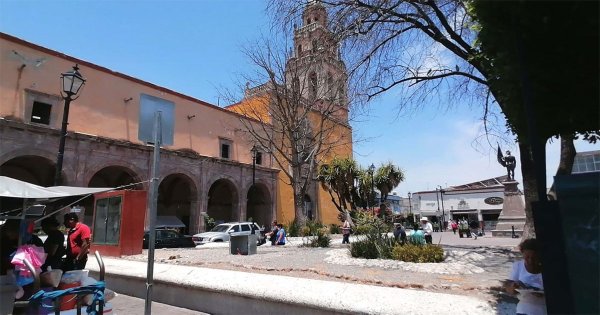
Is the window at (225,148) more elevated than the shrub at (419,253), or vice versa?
the window at (225,148)

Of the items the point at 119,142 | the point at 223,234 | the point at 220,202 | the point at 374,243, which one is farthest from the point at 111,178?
the point at 374,243

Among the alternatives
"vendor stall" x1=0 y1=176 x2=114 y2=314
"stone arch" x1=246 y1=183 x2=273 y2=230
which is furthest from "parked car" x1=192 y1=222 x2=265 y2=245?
"vendor stall" x1=0 y1=176 x2=114 y2=314

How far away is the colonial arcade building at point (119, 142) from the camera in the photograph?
18.6 meters

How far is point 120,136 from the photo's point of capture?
23.2 metres

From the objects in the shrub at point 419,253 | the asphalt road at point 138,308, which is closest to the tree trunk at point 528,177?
the shrub at point 419,253

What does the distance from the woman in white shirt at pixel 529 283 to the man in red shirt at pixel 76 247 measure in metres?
6.07

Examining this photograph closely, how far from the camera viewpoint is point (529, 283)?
10.1 feet

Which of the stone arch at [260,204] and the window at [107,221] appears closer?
the window at [107,221]

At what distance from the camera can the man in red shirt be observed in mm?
6027

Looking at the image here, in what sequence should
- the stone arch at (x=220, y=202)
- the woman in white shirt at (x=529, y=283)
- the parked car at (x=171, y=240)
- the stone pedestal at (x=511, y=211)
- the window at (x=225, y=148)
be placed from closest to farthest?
the woman in white shirt at (x=529, y=283)
the parked car at (x=171, y=240)
the stone pedestal at (x=511, y=211)
the window at (x=225, y=148)
the stone arch at (x=220, y=202)

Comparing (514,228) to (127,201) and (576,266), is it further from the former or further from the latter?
(576,266)

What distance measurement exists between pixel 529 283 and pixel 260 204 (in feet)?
104

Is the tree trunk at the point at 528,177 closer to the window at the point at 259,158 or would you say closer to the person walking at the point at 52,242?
the person walking at the point at 52,242

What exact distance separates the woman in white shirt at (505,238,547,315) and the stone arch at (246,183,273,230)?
1185 inches
